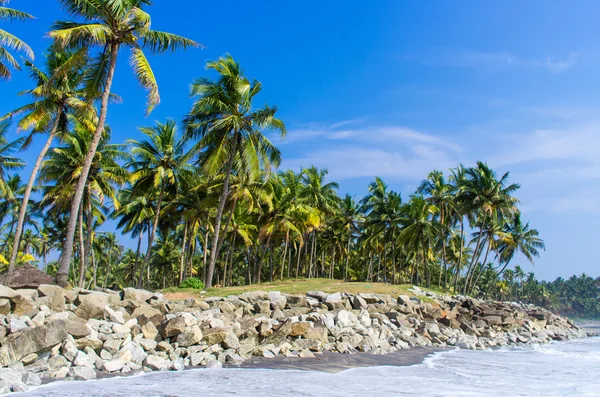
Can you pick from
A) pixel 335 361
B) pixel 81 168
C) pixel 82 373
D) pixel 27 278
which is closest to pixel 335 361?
pixel 335 361

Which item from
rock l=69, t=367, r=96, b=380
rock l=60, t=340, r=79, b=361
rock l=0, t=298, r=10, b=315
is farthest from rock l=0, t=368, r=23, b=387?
rock l=0, t=298, r=10, b=315

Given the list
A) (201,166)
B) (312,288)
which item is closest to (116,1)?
(201,166)

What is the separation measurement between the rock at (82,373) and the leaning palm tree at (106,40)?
7984 millimetres

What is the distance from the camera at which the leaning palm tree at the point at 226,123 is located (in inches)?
864

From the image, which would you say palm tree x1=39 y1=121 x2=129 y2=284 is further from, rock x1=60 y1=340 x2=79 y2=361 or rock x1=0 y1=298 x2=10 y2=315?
rock x1=60 y1=340 x2=79 y2=361

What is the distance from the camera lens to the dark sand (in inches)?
382

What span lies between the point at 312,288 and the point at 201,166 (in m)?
8.35

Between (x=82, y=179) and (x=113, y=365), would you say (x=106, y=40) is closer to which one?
(x=82, y=179)

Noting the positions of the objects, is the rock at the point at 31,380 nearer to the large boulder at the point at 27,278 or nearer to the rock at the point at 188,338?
the rock at the point at 188,338

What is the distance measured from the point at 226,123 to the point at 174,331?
1290 centimetres

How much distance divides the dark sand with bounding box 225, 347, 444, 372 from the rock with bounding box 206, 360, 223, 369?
23 cm

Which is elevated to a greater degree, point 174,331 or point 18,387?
point 174,331

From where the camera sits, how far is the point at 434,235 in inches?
1591

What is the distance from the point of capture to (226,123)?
21.5 meters
